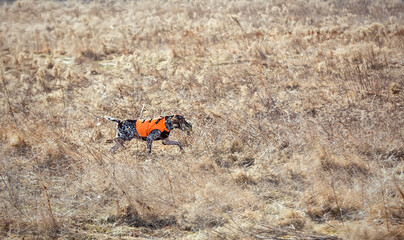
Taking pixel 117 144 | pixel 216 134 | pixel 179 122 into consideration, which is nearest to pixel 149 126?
pixel 179 122

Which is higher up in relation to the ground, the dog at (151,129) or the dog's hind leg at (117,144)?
the dog at (151,129)

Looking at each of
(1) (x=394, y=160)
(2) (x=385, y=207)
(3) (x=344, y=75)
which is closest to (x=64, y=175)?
(2) (x=385, y=207)

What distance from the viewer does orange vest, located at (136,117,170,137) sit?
4926 millimetres

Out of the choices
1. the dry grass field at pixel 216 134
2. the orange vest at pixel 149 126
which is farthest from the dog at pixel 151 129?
the dry grass field at pixel 216 134

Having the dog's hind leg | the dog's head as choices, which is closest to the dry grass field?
the dog's hind leg

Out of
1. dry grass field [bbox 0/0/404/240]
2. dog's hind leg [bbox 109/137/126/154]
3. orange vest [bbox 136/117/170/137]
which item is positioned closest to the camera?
dry grass field [bbox 0/0/404/240]

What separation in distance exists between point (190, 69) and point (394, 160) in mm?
5250

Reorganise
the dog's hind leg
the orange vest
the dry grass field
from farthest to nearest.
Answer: the dog's hind leg < the orange vest < the dry grass field

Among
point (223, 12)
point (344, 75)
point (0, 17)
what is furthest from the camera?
point (0, 17)

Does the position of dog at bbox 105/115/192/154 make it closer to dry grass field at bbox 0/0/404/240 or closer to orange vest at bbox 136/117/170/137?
orange vest at bbox 136/117/170/137

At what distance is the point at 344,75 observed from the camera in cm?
715

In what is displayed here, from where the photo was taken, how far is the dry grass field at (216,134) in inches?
145

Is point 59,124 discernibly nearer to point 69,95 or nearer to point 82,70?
point 69,95

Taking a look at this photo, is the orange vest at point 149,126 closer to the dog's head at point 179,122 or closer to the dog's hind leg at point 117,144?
the dog's head at point 179,122
